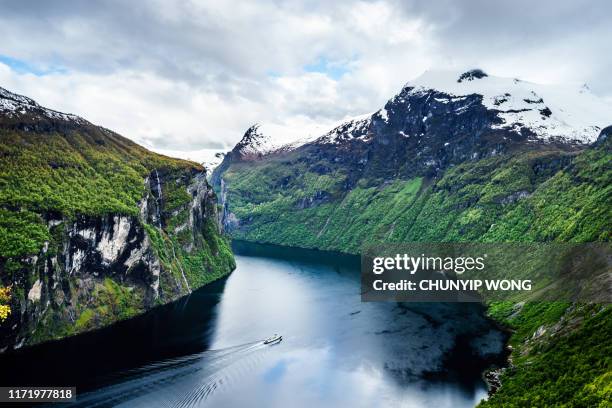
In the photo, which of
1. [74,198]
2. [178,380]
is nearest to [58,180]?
[74,198]

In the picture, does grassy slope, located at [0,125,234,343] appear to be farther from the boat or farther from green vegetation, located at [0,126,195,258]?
the boat

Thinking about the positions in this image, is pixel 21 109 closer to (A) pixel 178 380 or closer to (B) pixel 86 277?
(B) pixel 86 277

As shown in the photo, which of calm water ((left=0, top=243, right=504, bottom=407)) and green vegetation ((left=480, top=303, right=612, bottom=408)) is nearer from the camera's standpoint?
green vegetation ((left=480, top=303, right=612, bottom=408))

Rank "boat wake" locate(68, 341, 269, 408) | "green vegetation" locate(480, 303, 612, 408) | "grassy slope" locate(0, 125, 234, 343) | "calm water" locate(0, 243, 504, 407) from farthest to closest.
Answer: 1. "grassy slope" locate(0, 125, 234, 343)
2. "calm water" locate(0, 243, 504, 407)
3. "boat wake" locate(68, 341, 269, 408)
4. "green vegetation" locate(480, 303, 612, 408)

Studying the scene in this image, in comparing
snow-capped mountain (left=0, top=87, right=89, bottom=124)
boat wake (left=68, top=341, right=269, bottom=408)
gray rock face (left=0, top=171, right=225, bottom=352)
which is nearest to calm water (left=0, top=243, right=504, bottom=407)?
boat wake (left=68, top=341, right=269, bottom=408)

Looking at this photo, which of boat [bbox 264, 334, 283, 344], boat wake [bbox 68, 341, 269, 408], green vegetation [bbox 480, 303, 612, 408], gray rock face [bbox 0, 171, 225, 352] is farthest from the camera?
boat [bbox 264, 334, 283, 344]

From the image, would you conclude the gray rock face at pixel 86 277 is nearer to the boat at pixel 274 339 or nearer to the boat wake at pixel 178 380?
the boat wake at pixel 178 380
